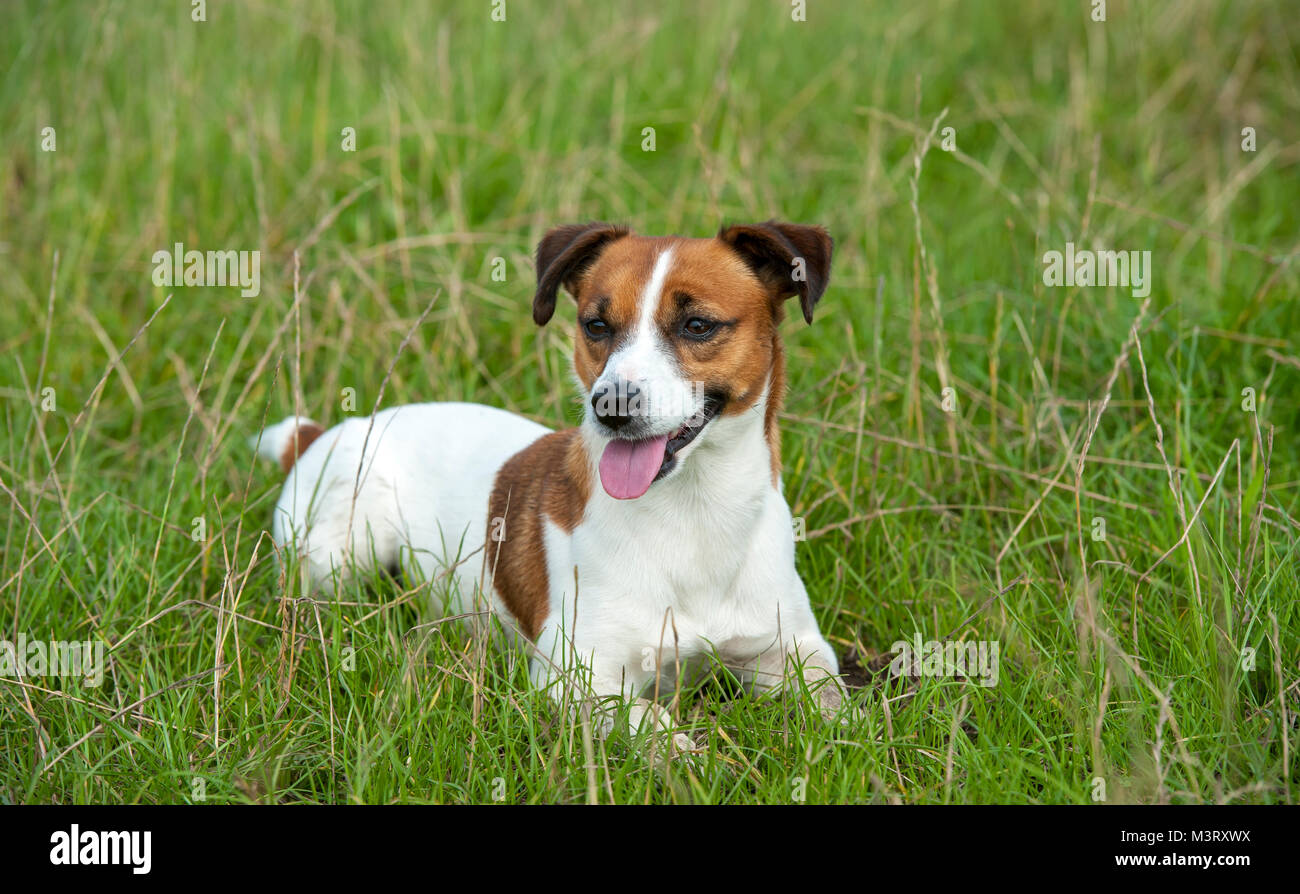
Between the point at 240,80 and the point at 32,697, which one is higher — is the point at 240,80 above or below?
above

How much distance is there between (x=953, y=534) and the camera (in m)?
4.78

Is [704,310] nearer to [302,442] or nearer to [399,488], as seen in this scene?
[399,488]

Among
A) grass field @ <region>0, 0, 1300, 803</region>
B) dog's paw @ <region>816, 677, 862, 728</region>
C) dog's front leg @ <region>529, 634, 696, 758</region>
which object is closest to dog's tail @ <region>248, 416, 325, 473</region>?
grass field @ <region>0, 0, 1300, 803</region>

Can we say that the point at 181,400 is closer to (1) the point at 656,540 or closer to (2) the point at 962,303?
(1) the point at 656,540

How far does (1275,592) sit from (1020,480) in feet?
3.53

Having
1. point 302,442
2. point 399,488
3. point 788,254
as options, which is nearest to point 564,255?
point 788,254

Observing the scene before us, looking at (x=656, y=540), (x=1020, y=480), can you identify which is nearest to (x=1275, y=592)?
(x=1020, y=480)

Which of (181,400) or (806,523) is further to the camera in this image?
(181,400)

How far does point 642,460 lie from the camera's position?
3.53 meters

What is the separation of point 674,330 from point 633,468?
404mm

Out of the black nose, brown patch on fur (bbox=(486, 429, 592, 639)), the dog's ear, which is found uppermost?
the dog's ear

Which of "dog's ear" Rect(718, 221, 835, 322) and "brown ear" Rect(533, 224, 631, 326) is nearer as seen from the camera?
"dog's ear" Rect(718, 221, 835, 322)

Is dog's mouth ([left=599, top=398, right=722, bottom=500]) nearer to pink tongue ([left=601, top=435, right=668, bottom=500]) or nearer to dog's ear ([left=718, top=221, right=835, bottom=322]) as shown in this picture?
pink tongue ([left=601, top=435, right=668, bottom=500])

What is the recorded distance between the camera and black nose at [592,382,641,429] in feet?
11.0
